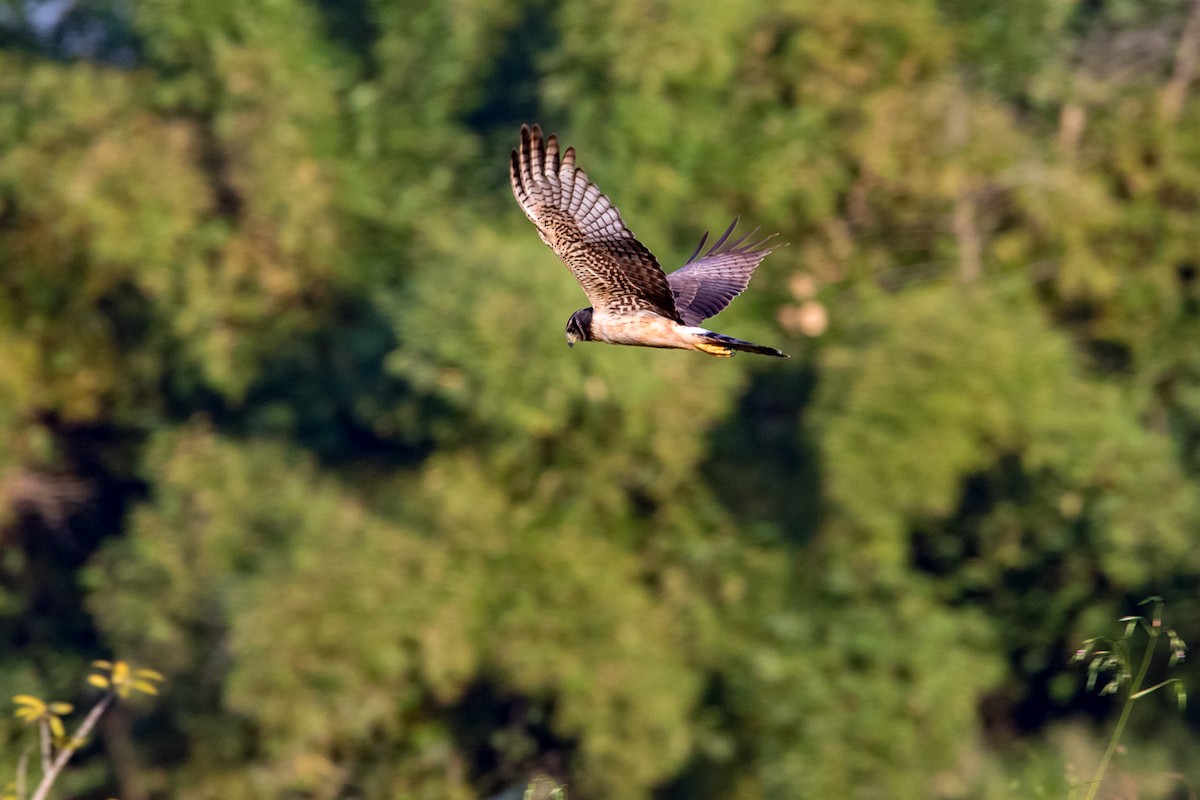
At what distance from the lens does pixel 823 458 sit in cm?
1184

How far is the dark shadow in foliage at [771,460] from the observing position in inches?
506

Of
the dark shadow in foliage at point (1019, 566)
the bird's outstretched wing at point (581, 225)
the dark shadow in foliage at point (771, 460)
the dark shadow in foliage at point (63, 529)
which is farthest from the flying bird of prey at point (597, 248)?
the dark shadow in foliage at point (63, 529)

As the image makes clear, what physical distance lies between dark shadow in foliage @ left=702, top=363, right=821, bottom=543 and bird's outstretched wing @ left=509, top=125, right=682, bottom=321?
7245mm

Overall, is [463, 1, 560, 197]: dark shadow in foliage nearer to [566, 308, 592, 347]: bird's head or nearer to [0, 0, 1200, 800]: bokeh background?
[0, 0, 1200, 800]: bokeh background

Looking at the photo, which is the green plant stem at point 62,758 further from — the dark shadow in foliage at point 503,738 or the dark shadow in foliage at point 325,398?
the dark shadow in foliage at point 325,398

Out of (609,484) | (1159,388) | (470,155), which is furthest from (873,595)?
(470,155)

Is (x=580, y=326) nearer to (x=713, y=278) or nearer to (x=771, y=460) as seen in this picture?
(x=713, y=278)

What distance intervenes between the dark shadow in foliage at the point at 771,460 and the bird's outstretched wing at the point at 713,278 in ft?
20.2

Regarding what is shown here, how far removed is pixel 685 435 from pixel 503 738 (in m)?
2.58

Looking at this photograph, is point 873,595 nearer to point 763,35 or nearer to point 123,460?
point 763,35

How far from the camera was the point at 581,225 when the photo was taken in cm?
511

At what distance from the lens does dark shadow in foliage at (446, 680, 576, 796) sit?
41.7ft

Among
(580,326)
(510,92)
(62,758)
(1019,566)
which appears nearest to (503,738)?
(1019,566)

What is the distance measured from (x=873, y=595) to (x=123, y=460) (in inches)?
295
